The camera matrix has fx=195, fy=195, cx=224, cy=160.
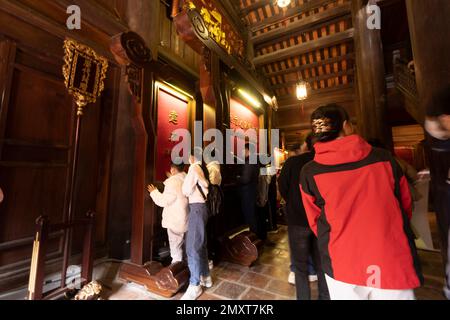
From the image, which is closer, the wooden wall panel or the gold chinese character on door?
the wooden wall panel

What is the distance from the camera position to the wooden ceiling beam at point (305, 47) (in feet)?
22.1

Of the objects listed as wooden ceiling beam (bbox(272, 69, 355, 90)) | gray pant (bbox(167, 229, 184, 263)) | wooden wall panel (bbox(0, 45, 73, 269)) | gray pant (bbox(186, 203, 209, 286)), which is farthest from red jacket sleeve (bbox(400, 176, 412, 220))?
wooden ceiling beam (bbox(272, 69, 355, 90))

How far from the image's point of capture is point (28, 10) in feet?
9.45

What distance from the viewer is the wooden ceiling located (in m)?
6.91

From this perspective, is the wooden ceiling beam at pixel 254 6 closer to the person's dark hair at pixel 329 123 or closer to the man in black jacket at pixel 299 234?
the man in black jacket at pixel 299 234

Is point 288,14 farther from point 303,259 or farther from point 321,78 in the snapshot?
point 303,259

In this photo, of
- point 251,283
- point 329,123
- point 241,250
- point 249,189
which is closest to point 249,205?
point 249,189

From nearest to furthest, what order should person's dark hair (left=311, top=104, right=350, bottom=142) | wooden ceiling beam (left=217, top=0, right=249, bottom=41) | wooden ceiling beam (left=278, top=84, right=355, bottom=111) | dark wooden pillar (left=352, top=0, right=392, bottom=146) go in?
person's dark hair (left=311, top=104, right=350, bottom=142), dark wooden pillar (left=352, top=0, right=392, bottom=146), wooden ceiling beam (left=217, top=0, right=249, bottom=41), wooden ceiling beam (left=278, top=84, right=355, bottom=111)

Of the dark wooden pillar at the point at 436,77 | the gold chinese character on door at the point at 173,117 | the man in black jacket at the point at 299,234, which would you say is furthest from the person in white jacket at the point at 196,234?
the dark wooden pillar at the point at 436,77

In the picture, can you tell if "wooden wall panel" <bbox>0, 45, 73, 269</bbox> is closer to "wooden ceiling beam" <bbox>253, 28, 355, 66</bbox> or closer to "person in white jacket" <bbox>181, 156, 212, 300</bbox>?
"person in white jacket" <bbox>181, 156, 212, 300</bbox>

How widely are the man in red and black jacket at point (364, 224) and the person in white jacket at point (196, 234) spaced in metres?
1.65

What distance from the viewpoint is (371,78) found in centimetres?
562

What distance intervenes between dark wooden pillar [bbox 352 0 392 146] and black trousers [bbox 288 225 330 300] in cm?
452

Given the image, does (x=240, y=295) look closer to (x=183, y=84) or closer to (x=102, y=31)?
(x=183, y=84)
